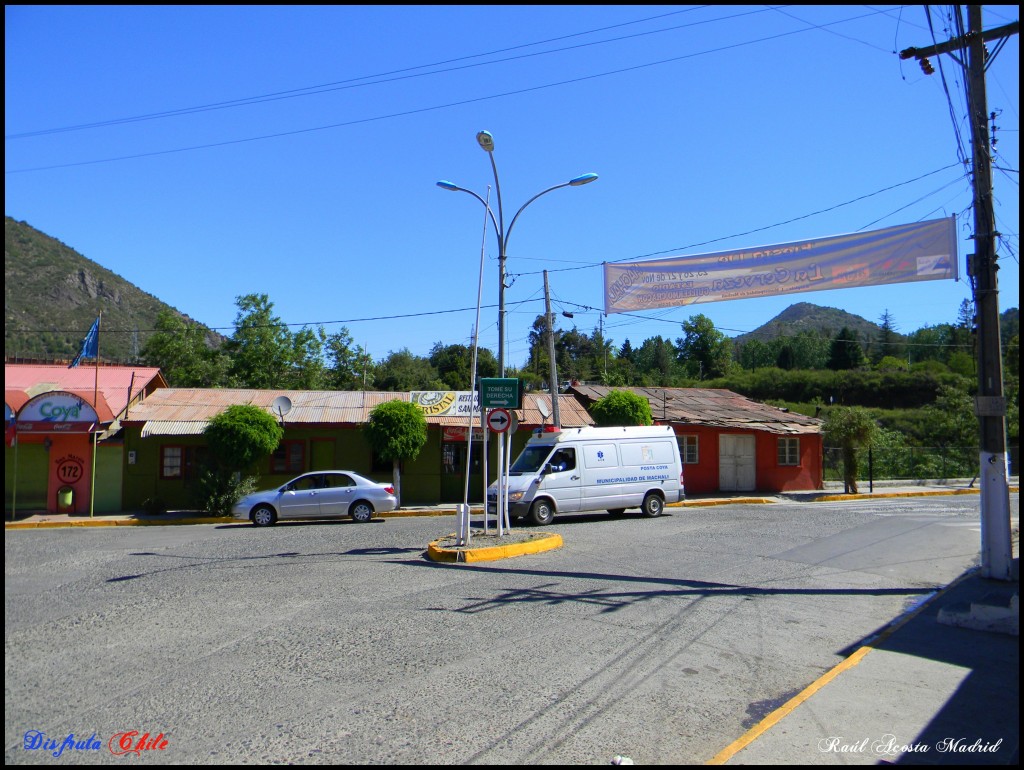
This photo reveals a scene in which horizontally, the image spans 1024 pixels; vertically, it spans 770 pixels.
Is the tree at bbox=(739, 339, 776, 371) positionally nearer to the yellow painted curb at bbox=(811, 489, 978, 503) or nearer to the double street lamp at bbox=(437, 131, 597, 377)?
the yellow painted curb at bbox=(811, 489, 978, 503)

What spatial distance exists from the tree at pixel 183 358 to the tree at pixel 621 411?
30574 mm

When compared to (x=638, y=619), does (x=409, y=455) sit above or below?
above

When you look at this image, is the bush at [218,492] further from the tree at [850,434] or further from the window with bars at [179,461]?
the tree at [850,434]

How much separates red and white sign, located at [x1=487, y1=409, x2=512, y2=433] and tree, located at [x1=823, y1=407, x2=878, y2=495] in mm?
Answer: 17564

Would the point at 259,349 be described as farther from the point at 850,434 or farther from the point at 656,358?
the point at 656,358

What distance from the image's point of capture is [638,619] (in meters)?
8.77

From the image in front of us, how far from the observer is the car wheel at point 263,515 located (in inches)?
792

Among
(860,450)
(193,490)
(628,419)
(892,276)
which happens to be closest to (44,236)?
(193,490)

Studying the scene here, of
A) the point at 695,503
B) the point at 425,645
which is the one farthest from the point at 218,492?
the point at 425,645

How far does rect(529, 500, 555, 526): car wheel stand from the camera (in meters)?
19.0

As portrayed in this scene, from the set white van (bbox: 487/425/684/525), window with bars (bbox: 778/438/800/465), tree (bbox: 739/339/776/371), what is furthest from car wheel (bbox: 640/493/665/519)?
tree (bbox: 739/339/776/371)

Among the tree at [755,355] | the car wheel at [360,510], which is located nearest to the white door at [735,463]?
the car wheel at [360,510]

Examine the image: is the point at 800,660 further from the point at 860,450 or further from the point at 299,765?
the point at 860,450

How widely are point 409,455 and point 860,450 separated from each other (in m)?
17.1
